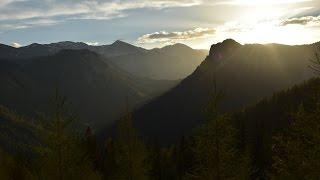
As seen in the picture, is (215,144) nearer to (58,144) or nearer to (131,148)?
(58,144)

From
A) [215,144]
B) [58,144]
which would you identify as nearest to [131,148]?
[215,144]

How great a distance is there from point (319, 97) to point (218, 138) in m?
8.91

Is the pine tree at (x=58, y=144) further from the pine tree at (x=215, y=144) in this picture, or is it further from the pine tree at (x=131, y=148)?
the pine tree at (x=131, y=148)

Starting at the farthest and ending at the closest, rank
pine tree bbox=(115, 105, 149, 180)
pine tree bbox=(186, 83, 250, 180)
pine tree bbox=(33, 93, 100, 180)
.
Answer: pine tree bbox=(115, 105, 149, 180)
pine tree bbox=(186, 83, 250, 180)
pine tree bbox=(33, 93, 100, 180)

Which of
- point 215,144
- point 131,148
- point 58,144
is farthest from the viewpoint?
point 131,148

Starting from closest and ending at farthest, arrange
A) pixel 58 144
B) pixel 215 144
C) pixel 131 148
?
Result: 1. pixel 58 144
2. pixel 215 144
3. pixel 131 148

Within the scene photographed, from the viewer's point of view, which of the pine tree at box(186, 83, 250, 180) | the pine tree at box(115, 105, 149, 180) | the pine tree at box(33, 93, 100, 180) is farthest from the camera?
the pine tree at box(115, 105, 149, 180)

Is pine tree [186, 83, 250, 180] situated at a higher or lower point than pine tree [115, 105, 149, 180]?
higher

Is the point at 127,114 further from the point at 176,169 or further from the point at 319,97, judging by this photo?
the point at 176,169

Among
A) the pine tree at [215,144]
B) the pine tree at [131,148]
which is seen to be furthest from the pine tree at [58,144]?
the pine tree at [131,148]

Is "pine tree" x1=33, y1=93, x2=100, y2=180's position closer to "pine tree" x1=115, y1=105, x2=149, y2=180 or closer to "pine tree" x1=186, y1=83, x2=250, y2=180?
"pine tree" x1=186, y1=83, x2=250, y2=180

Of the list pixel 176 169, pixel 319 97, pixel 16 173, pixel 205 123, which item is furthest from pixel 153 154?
pixel 319 97

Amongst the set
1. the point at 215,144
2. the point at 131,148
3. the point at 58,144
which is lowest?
the point at 131,148

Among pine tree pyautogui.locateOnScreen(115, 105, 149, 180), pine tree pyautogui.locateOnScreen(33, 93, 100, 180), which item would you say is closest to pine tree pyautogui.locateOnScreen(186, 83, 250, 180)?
pine tree pyautogui.locateOnScreen(33, 93, 100, 180)
